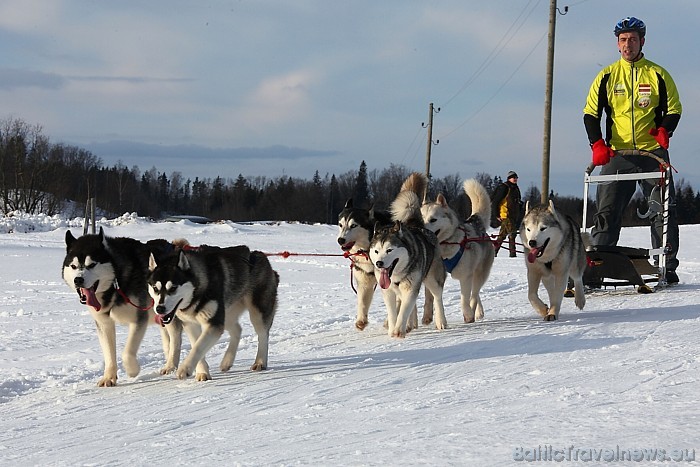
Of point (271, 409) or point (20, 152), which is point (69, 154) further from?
point (271, 409)

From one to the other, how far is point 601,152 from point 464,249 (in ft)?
6.52

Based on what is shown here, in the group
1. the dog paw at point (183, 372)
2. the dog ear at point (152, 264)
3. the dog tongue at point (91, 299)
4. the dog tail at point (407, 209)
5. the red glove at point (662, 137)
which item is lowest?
the dog paw at point (183, 372)

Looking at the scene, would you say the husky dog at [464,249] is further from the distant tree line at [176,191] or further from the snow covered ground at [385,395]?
the distant tree line at [176,191]

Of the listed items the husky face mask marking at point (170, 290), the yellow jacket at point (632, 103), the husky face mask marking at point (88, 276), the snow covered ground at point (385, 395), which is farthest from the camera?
the yellow jacket at point (632, 103)

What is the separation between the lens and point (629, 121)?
7.63 m

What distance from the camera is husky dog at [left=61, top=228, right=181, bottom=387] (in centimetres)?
473

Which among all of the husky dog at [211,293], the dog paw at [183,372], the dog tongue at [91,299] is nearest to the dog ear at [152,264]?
the husky dog at [211,293]

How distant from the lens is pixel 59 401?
4312 mm

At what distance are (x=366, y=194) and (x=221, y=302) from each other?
60.5m

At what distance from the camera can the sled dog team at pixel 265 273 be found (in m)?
4.63

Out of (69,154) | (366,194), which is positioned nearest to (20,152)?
(69,154)

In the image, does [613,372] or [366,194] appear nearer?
[613,372]

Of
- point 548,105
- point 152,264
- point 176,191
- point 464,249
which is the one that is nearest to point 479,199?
point 464,249

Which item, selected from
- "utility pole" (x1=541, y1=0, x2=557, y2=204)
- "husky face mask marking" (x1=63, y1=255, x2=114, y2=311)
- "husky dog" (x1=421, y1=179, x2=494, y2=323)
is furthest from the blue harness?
"utility pole" (x1=541, y1=0, x2=557, y2=204)
